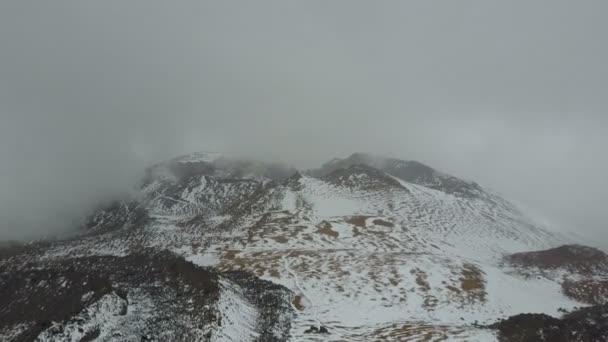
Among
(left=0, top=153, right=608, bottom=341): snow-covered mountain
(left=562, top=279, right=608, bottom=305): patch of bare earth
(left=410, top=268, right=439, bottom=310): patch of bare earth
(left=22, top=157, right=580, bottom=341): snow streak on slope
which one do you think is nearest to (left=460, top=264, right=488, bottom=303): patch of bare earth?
(left=22, top=157, right=580, bottom=341): snow streak on slope

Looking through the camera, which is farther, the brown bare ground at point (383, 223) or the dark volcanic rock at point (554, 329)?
the brown bare ground at point (383, 223)

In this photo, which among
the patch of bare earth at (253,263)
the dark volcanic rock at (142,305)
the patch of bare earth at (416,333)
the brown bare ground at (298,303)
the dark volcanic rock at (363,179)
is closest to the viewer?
the dark volcanic rock at (142,305)

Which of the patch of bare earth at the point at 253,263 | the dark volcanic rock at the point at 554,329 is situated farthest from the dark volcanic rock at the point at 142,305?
the dark volcanic rock at the point at 554,329

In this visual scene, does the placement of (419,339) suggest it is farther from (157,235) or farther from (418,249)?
(157,235)

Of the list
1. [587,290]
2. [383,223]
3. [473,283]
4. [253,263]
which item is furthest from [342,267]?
[383,223]

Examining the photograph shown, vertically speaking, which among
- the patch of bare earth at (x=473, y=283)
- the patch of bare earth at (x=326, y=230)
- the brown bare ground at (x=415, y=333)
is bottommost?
the patch of bare earth at (x=326, y=230)

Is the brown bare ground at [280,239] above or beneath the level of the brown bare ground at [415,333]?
beneath

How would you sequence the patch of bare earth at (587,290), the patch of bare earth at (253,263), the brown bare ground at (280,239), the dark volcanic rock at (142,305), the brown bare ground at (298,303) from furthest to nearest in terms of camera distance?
1. the brown bare ground at (280,239)
2. the patch of bare earth at (253,263)
3. the patch of bare earth at (587,290)
4. the brown bare ground at (298,303)
5. the dark volcanic rock at (142,305)

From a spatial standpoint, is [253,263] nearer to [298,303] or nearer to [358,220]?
[298,303]

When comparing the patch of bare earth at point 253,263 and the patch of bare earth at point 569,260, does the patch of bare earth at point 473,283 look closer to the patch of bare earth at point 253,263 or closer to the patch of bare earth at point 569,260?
the patch of bare earth at point 569,260

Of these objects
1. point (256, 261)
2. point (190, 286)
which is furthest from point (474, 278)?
point (190, 286)
